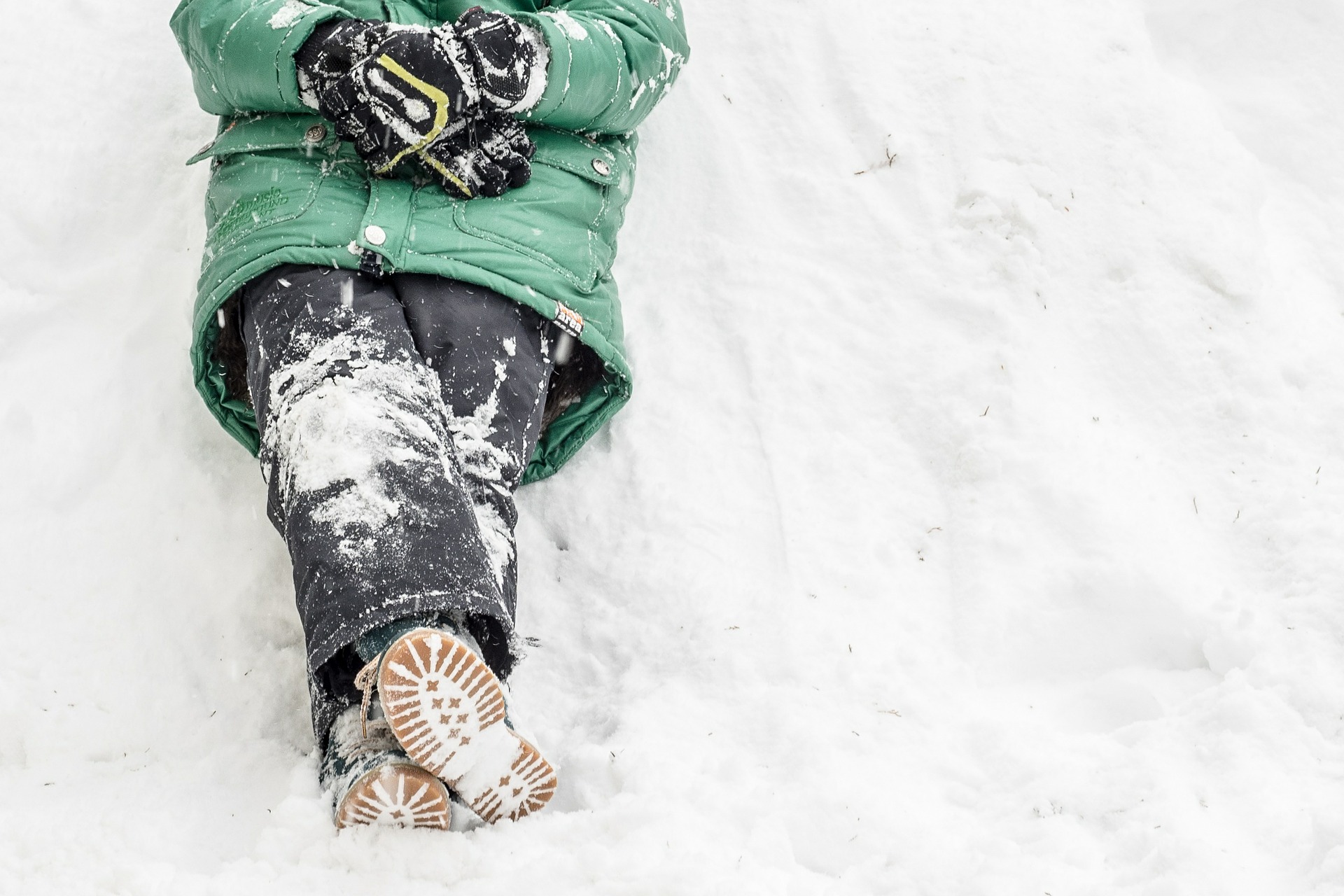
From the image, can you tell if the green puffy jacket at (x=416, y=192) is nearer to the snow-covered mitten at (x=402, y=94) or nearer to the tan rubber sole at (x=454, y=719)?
the snow-covered mitten at (x=402, y=94)

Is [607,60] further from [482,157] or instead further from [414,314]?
[414,314]

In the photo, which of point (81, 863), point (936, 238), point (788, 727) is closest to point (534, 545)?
point (788, 727)

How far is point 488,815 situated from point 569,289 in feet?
3.35

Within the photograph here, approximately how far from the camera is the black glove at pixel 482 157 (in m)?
2.16

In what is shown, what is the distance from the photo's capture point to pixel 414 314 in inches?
80.6

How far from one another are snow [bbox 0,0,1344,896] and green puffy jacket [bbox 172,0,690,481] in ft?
0.93

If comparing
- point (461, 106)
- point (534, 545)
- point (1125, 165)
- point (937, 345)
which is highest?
point (461, 106)

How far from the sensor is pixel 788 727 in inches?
76.6

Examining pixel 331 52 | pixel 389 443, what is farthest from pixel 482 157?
pixel 389 443

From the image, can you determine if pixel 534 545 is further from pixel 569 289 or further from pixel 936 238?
pixel 936 238

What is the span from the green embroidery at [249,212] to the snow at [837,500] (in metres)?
0.41

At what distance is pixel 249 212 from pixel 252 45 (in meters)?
0.33

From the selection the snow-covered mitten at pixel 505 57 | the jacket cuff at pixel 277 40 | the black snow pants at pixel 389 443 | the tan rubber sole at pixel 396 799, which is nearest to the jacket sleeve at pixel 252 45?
the jacket cuff at pixel 277 40

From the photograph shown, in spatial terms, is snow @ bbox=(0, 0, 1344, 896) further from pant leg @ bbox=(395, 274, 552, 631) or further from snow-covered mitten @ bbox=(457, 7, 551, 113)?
snow-covered mitten @ bbox=(457, 7, 551, 113)
